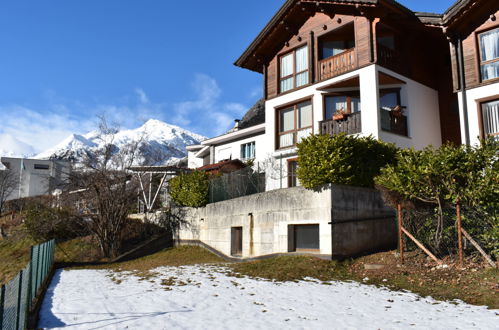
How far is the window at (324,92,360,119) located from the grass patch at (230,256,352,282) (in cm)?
962

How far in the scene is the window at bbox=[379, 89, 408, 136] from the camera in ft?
67.5

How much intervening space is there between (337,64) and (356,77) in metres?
1.52

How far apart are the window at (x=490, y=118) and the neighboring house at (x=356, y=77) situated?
3400 millimetres

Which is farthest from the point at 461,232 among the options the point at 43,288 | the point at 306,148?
the point at 43,288

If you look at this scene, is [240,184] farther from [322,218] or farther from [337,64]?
[337,64]

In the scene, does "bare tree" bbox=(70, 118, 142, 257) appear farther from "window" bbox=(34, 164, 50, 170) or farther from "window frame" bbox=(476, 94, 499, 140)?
"window" bbox=(34, 164, 50, 170)

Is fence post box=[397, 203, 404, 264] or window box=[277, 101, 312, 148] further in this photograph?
window box=[277, 101, 312, 148]

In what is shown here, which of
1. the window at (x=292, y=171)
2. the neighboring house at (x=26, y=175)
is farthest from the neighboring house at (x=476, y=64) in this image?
the neighboring house at (x=26, y=175)

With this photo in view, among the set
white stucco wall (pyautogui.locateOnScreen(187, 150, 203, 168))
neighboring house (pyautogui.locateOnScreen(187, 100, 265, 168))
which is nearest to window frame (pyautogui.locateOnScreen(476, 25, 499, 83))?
neighboring house (pyautogui.locateOnScreen(187, 100, 265, 168))

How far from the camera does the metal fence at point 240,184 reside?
21.5m

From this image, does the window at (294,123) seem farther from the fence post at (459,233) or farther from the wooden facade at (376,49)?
the fence post at (459,233)

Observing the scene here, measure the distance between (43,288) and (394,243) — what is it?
12.2m

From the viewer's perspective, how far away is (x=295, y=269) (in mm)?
14227

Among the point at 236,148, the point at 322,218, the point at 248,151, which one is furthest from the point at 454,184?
the point at 236,148
